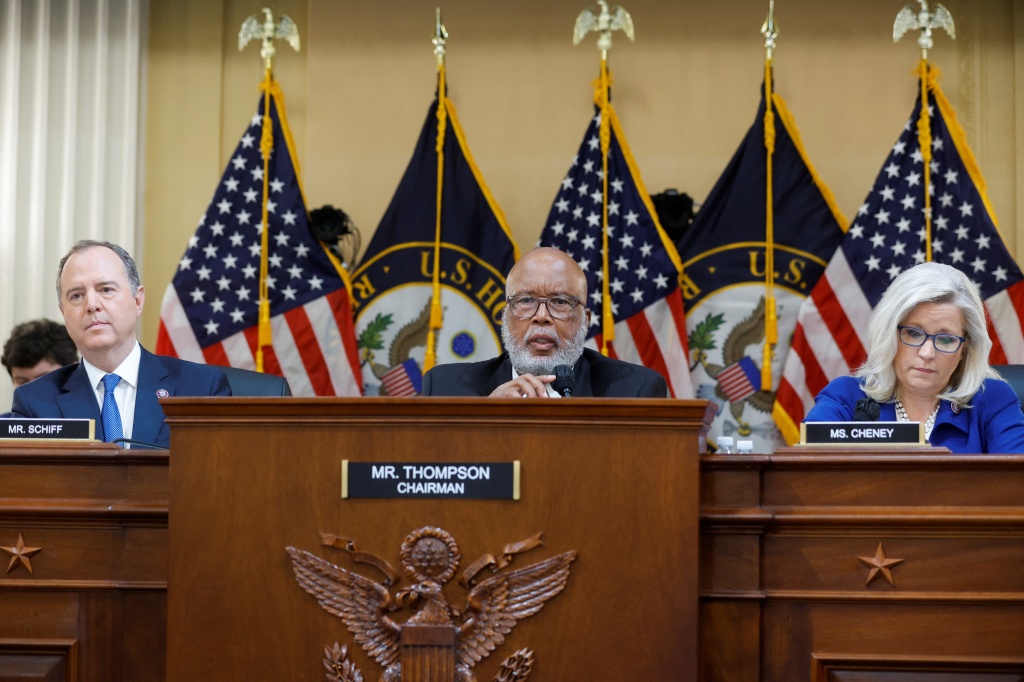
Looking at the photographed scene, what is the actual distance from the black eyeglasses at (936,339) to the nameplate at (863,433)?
1045 millimetres

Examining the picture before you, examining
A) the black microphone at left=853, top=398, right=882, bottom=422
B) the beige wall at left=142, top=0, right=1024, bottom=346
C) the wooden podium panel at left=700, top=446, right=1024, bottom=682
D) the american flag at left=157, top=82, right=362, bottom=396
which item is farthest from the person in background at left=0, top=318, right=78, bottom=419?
the wooden podium panel at left=700, top=446, right=1024, bottom=682

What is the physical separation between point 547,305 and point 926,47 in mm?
2602

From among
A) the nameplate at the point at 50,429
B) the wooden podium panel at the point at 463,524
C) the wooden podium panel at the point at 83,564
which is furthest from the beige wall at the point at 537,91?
the wooden podium panel at the point at 463,524

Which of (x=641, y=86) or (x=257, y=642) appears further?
(x=641, y=86)

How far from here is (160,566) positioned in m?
2.29

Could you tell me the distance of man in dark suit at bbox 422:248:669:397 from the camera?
352 cm

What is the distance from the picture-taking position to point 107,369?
11.3 ft

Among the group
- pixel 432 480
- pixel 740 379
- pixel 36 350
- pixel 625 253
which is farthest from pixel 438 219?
pixel 432 480

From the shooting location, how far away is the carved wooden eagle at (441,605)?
205cm

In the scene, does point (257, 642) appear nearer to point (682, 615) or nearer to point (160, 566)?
point (160, 566)

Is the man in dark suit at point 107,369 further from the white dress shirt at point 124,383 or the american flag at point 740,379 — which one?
the american flag at point 740,379

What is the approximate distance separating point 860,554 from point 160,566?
130 centimetres

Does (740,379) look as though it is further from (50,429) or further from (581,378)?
(50,429)

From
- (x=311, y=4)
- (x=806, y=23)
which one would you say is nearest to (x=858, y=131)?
(x=806, y=23)
